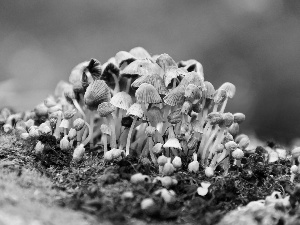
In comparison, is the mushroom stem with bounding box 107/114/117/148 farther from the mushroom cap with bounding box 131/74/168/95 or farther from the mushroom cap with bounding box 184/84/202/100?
the mushroom cap with bounding box 184/84/202/100

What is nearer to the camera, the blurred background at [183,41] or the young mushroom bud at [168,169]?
the young mushroom bud at [168,169]

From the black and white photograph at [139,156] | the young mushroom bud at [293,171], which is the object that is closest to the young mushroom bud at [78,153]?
the black and white photograph at [139,156]

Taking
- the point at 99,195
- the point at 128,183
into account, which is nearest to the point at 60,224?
the point at 99,195

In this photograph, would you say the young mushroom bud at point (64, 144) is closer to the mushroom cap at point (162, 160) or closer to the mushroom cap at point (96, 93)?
the mushroom cap at point (96, 93)

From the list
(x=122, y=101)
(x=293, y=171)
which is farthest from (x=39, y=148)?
(x=293, y=171)

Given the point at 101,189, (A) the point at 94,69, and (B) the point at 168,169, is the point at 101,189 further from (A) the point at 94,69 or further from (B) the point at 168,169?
(A) the point at 94,69
